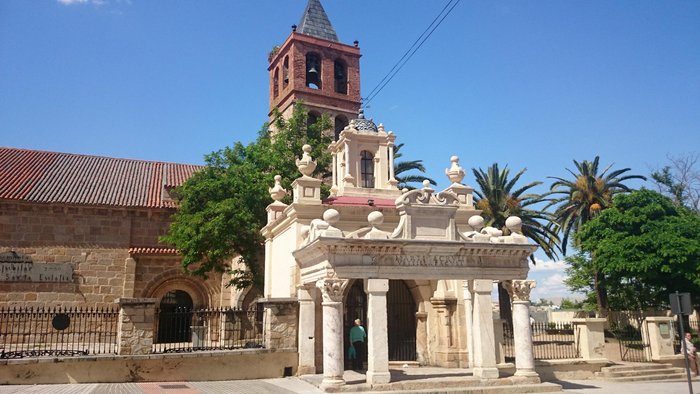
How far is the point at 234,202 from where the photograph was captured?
21141 millimetres

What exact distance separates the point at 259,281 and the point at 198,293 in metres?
6.60

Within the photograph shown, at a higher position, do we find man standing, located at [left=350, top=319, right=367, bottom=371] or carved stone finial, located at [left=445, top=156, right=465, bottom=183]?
carved stone finial, located at [left=445, top=156, right=465, bottom=183]

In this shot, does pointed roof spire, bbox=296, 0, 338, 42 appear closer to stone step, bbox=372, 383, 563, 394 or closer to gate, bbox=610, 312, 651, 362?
gate, bbox=610, 312, 651, 362

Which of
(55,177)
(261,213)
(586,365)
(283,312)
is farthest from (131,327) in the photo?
(55,177)

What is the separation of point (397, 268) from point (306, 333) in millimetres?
3298

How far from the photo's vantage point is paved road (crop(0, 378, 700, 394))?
11680 millimetres

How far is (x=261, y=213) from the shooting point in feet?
72.4

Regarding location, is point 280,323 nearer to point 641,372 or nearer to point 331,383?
point 331,383

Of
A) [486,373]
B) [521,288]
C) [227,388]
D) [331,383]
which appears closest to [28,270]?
[227,388]

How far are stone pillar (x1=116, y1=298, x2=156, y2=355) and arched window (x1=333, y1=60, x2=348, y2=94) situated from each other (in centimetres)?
2708

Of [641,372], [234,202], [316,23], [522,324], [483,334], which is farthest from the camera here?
[316,23]

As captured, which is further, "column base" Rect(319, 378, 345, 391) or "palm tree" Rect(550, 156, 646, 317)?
"palm tree" Rect(550, 156, 646, 317)

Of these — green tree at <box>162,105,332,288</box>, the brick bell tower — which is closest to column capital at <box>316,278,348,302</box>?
green tree at <box>162,105,332,288</box>

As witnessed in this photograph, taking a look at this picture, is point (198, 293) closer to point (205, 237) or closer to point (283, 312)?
point (205, 237)
